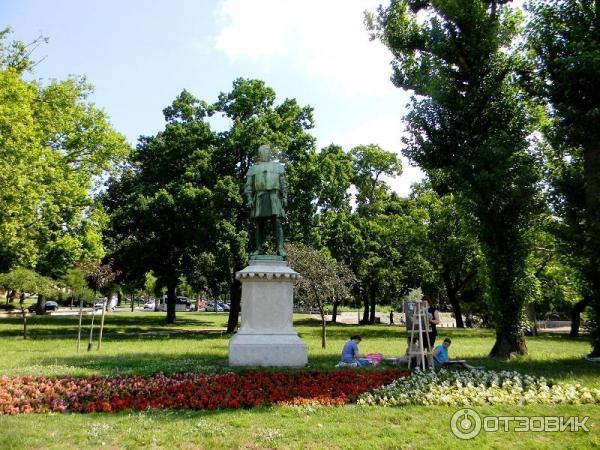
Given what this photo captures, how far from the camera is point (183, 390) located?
9.55 m

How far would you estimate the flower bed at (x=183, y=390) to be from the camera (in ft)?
28.1

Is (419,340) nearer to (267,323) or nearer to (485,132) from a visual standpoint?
(267,323)

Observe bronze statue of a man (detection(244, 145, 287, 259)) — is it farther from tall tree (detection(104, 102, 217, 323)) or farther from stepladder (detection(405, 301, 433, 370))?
tall tree (detection(104, 102, 217, 323))

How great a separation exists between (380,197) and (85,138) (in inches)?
1107

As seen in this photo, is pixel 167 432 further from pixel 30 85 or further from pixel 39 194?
pixel 30 85

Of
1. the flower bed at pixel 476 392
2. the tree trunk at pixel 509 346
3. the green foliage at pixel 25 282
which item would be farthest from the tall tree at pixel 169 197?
the flower bed at pixel 476 392

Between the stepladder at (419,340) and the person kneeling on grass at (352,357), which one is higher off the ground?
the stepladder at (419,340)

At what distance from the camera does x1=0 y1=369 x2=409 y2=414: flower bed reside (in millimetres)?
8555

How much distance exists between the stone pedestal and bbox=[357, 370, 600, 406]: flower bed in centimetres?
345

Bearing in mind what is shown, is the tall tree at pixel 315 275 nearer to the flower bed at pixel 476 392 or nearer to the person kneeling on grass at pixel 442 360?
the person kneeling on grass at pixel 442 360

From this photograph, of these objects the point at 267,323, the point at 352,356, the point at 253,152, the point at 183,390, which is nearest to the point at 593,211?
the point at 352,356

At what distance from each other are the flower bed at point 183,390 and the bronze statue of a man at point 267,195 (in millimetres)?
4332

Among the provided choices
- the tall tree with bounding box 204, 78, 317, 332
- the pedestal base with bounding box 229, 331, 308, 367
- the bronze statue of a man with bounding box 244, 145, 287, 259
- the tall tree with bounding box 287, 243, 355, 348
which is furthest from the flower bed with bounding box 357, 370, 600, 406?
the tall tree with bounding box 204, 78, 317, 332

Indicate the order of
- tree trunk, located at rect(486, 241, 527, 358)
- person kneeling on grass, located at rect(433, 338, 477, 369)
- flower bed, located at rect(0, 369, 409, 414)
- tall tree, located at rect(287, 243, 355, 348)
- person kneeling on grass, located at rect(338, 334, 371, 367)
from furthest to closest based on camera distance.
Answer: tall tree, located at rect(287, 243, 355, 348), tree trunk, located at rect(486, 241, 527, 358), person kneeling on grass, located at rect(338, 334, 371, 367), person kneeling on grass, located at rect(433, 338, 477, 369), flower bed, located at rect(0, 369, 409, 414)
